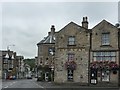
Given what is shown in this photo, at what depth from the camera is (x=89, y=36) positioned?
4216cm

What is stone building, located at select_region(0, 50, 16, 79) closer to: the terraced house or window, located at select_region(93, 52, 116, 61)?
the terraced house

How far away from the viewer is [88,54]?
41.8 meters

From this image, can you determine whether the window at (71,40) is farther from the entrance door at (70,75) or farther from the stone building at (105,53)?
the entrance door at (70,75)

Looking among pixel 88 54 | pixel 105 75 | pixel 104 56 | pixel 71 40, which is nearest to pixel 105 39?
pixel 104 56

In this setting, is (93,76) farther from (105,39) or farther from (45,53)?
(45,53)

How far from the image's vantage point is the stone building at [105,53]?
4038 cm

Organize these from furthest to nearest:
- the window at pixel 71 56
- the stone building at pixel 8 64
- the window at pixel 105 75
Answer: the stone building at pixel 8 64, the window at pixel 71 56, the window at pixel 105 75

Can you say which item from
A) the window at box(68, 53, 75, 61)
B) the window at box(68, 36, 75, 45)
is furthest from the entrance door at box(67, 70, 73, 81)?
the window at box(68, 36, 75, 45)

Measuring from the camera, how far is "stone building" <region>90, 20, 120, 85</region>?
40375 millimetres

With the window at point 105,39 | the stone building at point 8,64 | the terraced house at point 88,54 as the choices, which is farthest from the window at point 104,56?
the stone building at point 8,64

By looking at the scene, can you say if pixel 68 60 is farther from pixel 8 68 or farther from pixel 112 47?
pixel 8 68

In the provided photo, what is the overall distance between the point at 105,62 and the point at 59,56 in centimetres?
673

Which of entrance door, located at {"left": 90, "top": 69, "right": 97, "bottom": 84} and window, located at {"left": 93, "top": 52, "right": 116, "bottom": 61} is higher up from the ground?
window, located at {"left": 93, "top": 52, "right": 116, "bottom": 61}

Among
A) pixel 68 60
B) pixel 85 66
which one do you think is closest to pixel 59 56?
pixel 68 60
